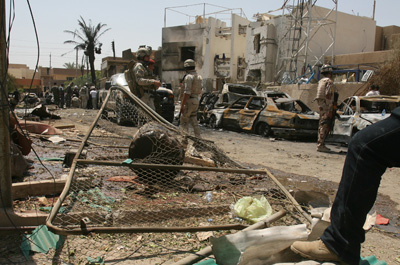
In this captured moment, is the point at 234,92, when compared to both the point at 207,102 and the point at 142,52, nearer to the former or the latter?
the point at 207,102

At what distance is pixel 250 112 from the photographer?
36.4 feet

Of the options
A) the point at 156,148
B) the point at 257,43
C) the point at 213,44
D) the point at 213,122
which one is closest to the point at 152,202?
the point at 156,148

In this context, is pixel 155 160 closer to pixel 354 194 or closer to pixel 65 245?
pixel 65 245

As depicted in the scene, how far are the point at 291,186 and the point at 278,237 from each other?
2703 mm

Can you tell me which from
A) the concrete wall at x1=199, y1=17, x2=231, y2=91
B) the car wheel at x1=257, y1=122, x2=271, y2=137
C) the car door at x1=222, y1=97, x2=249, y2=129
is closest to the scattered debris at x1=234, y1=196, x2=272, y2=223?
the car wheel at x1=257, y1=122, x2=271, y2=137

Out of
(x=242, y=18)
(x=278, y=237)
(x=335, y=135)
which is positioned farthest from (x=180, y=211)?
(x=242, y=18)

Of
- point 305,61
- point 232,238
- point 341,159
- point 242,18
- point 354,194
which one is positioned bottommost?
point 341,159

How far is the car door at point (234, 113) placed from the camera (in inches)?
455

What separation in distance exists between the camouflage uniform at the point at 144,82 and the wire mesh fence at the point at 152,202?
4.90 ft

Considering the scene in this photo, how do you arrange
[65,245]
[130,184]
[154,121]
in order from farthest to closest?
[154,121], [130,184], [65,245]

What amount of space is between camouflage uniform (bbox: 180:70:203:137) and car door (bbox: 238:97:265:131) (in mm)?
4185

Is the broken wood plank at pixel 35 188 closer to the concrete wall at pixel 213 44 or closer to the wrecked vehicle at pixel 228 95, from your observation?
the wrecked vehicle at pixel 228 95

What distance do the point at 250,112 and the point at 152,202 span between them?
26.7 feet

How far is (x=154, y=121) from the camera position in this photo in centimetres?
451
